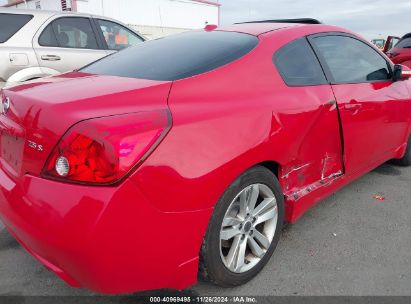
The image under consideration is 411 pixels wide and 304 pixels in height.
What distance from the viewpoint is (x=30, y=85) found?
2277 millimetres

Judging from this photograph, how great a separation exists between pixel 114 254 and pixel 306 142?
1.45 m

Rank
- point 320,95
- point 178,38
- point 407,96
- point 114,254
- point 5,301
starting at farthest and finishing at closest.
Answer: point 407,96, point 178,38, point 320,95, point 5,301, point 114,254

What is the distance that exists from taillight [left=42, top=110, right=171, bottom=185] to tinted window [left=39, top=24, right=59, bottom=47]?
4343 millimetres

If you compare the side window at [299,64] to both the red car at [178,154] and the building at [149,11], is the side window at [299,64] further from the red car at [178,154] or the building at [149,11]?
the building at [149,11]

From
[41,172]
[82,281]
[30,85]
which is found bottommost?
[82,281]

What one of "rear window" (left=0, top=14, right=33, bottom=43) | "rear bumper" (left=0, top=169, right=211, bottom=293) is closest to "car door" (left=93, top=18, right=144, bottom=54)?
"rear window" (left=0, top=14, right=33, bottom=43)

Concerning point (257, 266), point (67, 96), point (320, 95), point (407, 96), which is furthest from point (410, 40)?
point (67, 96)

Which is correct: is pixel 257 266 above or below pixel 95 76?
below

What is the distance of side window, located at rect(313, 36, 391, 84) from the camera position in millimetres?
2922

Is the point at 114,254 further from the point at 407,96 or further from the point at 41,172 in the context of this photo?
the point at 407,96

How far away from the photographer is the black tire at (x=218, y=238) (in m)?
2.02

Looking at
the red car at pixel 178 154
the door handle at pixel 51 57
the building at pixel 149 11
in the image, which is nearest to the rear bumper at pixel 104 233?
the red car at pixel 178 154

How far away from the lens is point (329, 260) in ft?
8.63

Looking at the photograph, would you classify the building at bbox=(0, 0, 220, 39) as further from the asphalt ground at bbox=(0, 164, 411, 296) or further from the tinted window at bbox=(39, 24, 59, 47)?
the asphalt ground at bbox=(0, 164, 411, 296)
